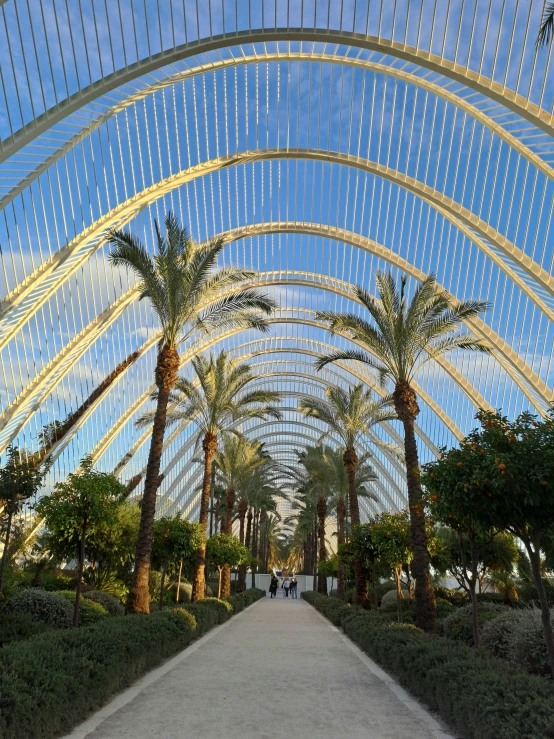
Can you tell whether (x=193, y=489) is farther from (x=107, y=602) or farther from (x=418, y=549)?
(x=418, y=549)

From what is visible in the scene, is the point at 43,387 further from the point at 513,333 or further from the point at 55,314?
the point at 513,333

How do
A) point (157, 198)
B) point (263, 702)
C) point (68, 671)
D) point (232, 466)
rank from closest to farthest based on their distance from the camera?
point (68, 671), point (263, 702), point (157, 198), point (232, 466)

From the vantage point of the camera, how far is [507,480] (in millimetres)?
8258

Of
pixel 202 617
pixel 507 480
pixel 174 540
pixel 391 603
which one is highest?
pixel 174 540

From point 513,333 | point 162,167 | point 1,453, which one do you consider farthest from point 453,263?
point 1,453

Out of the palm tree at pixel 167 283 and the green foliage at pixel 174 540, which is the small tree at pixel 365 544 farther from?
the palm tree at pixel 167 283

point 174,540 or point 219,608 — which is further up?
point 174,540

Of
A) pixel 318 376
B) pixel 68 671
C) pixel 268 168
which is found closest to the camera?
pixel 68 671

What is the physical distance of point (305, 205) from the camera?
31.5 metres

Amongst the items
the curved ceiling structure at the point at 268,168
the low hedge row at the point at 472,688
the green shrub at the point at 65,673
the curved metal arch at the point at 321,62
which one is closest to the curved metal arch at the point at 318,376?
the curved ceiling structure at the point at 268,168

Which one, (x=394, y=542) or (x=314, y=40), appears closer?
(x=314, y=40)

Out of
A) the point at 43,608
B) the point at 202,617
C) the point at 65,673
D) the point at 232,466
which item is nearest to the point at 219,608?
the point at 202,617

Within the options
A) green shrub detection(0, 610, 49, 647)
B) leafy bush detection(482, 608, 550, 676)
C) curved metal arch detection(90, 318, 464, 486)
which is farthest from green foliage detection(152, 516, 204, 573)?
curved metal arch detection(90, 318, 464, 486)

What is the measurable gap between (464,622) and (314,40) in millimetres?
15624
